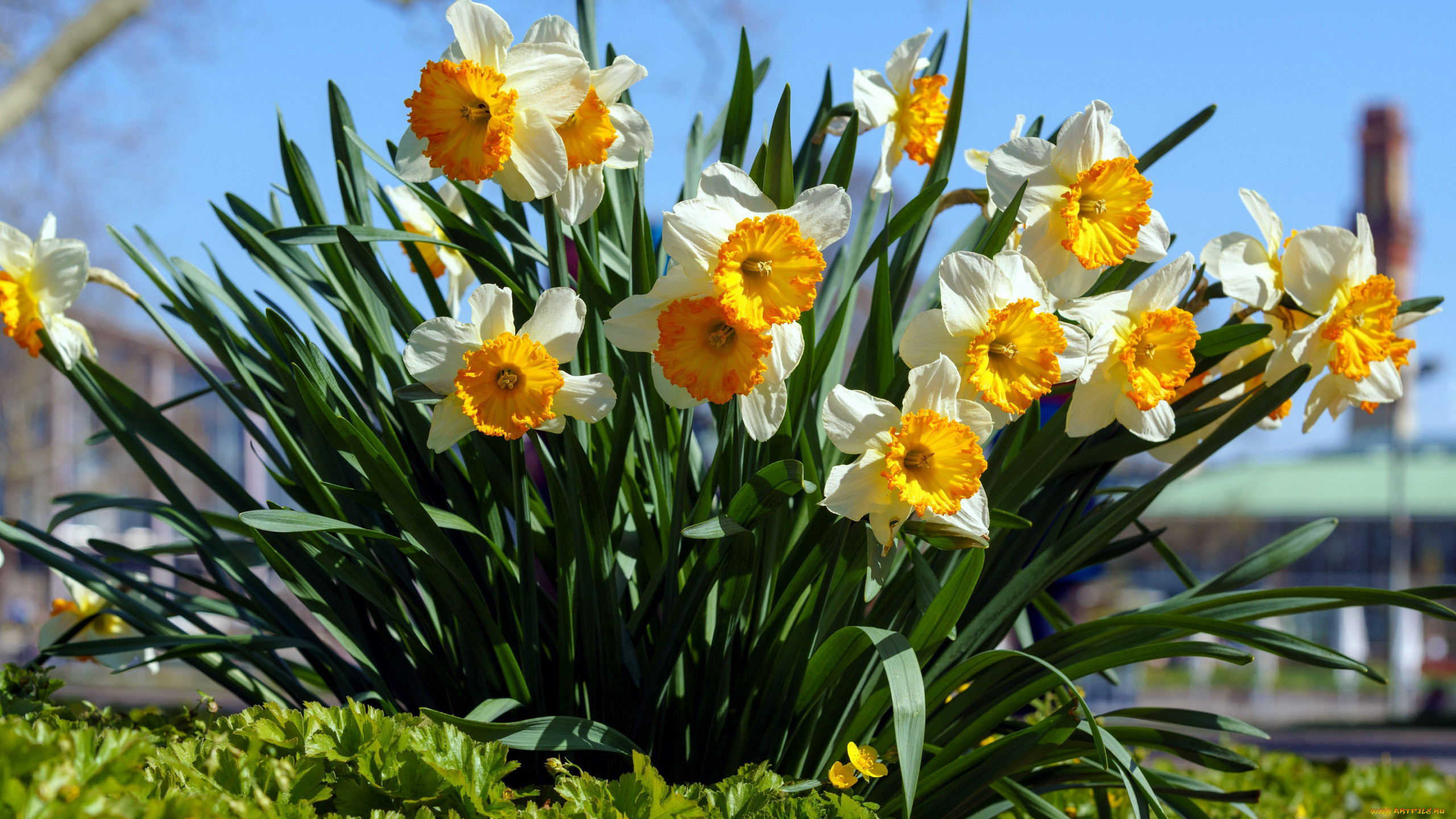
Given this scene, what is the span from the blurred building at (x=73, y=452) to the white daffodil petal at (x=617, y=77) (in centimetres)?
1698

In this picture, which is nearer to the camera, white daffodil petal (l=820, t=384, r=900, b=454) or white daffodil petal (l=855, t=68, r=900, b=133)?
white daffodil petal (l=820, t=384, r=900, b=454)

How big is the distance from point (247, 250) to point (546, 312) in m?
0.76

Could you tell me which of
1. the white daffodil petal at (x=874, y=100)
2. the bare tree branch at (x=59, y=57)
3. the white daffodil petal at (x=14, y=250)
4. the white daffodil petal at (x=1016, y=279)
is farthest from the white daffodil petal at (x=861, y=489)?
the bare tree branch at (x=59, y=57)

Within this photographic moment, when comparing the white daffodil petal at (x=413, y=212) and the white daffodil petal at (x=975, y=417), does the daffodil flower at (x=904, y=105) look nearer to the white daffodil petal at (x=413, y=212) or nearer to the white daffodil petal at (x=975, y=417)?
the white daffodil petal at (x=975, y=417)

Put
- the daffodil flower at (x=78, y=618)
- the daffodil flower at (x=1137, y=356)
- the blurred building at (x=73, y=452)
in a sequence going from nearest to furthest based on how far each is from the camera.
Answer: the daffodil flower at (x=1137, y=356) < the daffodil flower at (x=78, y=618) < the blurred building at (x=73, y=452)

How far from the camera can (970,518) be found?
1109 mm

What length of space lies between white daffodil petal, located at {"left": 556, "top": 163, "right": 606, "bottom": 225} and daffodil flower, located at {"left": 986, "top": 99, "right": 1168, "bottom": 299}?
1.53 feet

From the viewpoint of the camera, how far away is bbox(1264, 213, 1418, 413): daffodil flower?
1347mm

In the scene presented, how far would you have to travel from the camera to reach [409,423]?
1.39m

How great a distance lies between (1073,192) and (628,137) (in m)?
0.53

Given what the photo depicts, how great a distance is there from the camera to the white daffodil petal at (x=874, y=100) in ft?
4.69

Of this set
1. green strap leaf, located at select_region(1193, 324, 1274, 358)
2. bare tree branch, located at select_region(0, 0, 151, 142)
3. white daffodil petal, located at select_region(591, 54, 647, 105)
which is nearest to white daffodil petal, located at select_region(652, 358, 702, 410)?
white daffodil petal, located at select_region(591, 54, 647, 105)

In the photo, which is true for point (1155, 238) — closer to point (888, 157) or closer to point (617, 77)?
point (888, 157)

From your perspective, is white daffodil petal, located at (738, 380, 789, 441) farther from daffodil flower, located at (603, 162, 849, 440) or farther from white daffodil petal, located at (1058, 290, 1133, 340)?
white daffodil petal, located at (1058, 290, 1133, 340)
